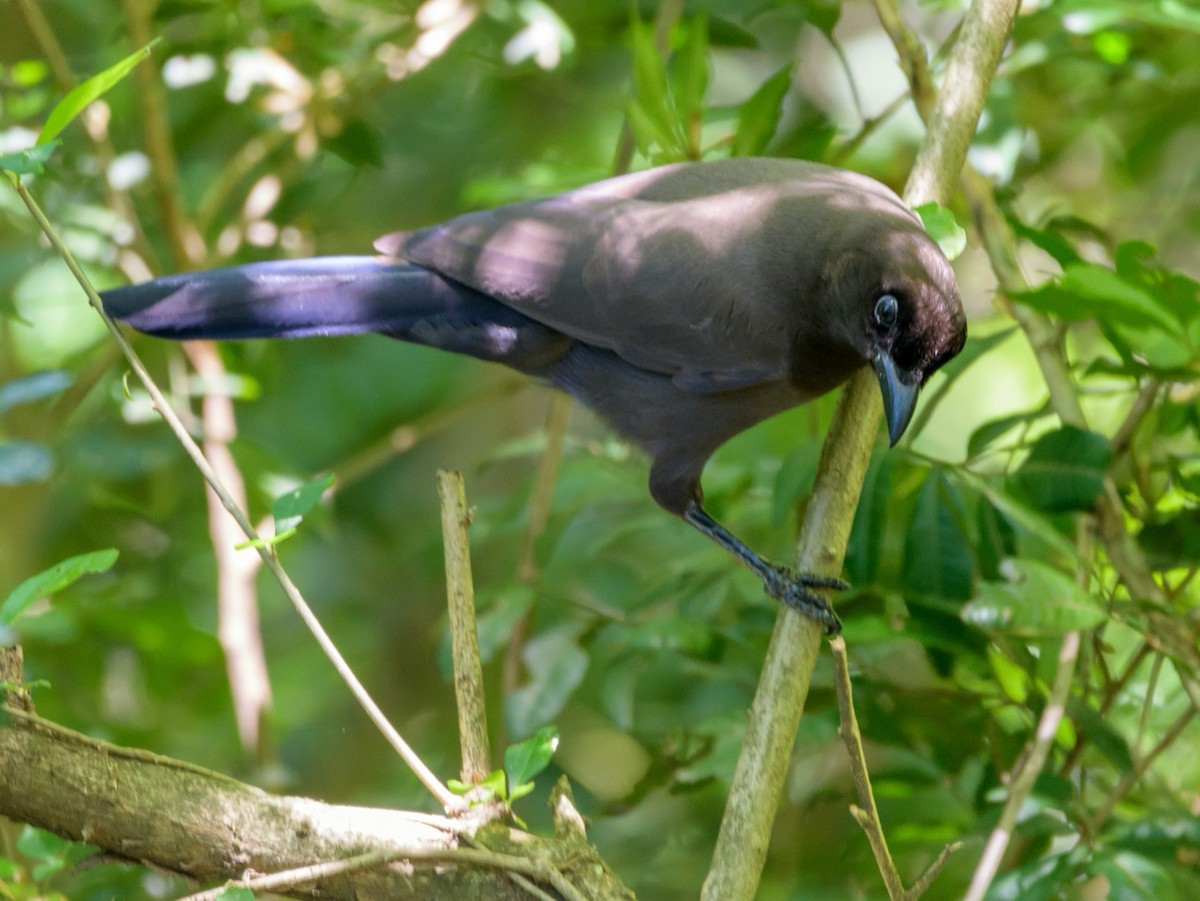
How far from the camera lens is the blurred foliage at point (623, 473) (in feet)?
7.66

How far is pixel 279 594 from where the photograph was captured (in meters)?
4.99

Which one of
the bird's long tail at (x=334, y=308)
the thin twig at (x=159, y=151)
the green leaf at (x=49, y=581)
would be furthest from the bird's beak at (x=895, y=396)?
the thin twig at (x=159, y=151)

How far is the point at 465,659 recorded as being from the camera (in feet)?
5.98

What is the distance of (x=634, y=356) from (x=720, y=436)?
0.26 m

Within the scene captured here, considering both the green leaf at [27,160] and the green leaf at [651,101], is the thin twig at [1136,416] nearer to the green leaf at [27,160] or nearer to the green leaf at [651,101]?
the green leaf at [651,101]

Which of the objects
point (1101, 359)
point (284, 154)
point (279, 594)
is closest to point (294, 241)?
point (284, 154)

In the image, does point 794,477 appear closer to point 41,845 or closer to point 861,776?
point 861,776

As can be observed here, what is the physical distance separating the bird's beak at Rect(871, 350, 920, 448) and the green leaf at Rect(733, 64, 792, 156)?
59cm

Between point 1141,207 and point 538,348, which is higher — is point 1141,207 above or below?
above

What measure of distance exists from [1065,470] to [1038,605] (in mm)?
428

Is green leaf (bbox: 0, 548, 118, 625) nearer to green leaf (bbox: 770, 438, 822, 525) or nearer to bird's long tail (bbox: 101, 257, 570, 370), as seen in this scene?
bird's long tail (bbox: 101, 257, 570, 370)

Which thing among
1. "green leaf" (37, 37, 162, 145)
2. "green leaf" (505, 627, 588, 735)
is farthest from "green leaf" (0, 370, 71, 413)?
"green leaf" (505, 627, 588, 735)

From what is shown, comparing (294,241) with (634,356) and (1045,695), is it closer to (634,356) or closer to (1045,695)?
(634,356)

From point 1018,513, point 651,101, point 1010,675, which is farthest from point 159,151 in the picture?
point 1010,675
